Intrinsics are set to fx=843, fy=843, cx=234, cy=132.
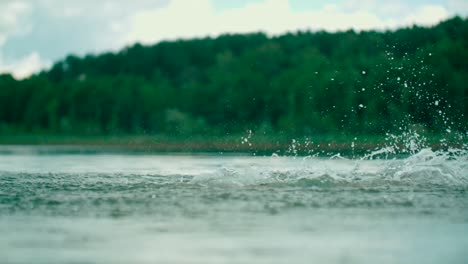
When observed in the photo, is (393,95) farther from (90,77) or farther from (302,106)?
(90,77)

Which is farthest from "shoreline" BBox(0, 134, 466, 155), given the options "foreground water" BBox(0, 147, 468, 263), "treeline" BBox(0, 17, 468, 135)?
"foreground water" BBox(0, 147, 468, 263)

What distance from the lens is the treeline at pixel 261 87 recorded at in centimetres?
4766

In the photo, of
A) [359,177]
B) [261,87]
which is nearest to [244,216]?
[359,177]

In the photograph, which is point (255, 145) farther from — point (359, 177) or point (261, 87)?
point (261, 87)

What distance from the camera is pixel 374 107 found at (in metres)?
49.4

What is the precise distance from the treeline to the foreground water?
2501 cm

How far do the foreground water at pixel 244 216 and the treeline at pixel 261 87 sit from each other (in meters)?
25.0

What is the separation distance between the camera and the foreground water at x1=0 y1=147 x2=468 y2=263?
10484 millimetres

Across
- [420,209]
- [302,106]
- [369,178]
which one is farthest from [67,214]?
[302,106]

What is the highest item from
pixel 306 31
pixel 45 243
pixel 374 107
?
pixel 306 31

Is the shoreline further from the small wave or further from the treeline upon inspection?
the small wave

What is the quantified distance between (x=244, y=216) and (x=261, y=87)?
71.3m

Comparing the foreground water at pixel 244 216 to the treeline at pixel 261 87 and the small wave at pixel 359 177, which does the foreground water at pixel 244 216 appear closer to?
the small wave at pixel 359 177

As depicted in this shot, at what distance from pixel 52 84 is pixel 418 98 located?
68.7 meters
